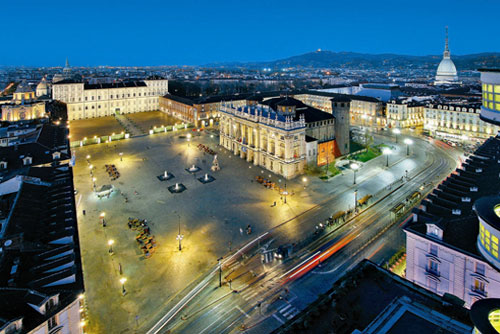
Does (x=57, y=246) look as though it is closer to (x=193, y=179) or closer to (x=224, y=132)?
(x=193, y=179)

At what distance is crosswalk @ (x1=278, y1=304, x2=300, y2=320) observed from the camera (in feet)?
105

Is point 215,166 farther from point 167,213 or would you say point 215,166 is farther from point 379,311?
point 379,311

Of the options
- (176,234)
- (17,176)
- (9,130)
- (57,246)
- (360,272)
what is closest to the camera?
(360,272)

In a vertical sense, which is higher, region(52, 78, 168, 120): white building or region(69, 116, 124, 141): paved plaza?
region(52, 78, 168, 120): white building

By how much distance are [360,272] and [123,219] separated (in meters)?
38.9

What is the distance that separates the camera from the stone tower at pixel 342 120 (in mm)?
80688

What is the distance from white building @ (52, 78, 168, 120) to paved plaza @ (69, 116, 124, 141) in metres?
5.83

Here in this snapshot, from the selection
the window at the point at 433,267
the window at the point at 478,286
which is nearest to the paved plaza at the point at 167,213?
the window at the point at 433,267

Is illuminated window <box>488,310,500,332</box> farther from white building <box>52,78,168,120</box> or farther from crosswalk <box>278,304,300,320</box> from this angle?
white building <box>52,78,168,120</box>

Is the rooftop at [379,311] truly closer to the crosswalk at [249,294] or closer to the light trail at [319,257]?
the crosswalk at [249,294]

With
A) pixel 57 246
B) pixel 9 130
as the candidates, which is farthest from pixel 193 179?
pixel 9 130

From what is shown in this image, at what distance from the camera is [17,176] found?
4300cm

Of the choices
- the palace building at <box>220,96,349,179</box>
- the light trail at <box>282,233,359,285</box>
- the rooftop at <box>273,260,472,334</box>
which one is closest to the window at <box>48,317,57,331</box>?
the rooftop at <box>273,260,472,334</box>

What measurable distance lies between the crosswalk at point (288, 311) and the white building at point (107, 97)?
130 metres
